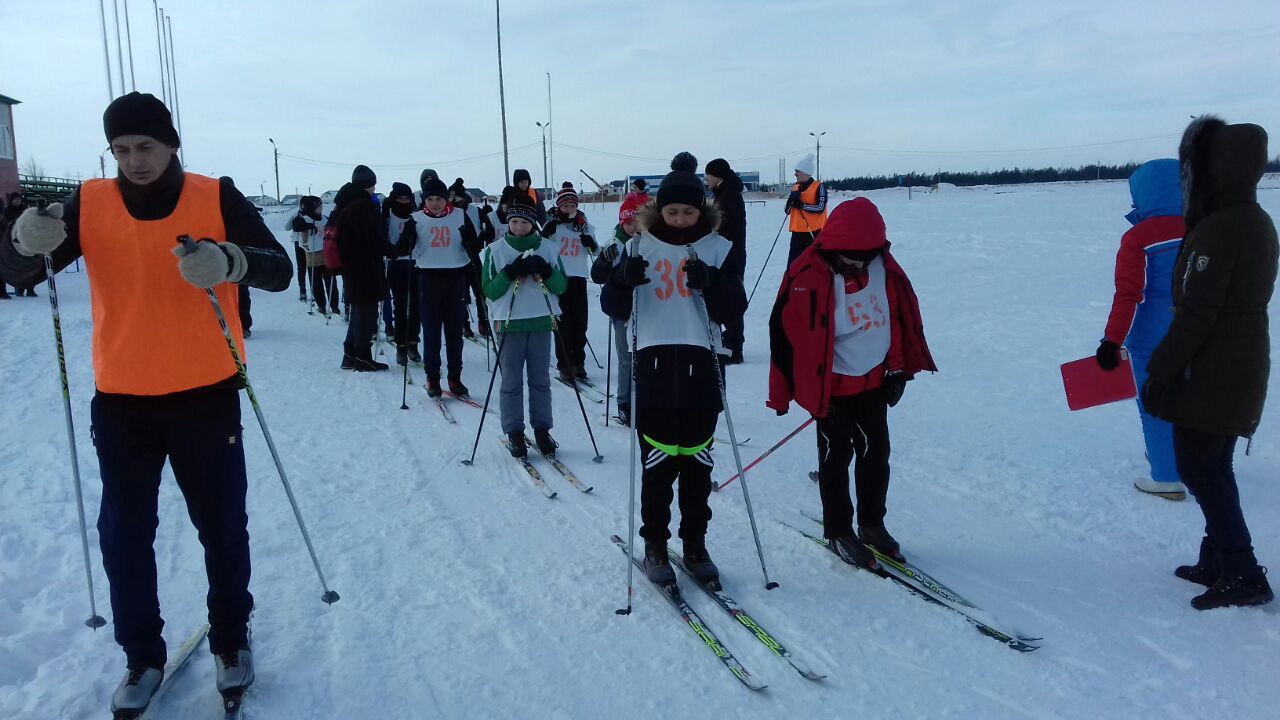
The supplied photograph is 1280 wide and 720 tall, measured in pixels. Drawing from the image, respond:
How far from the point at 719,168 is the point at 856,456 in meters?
4.60

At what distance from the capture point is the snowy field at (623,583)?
2852 millimetres

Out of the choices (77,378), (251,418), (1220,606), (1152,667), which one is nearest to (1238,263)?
(1220,606)

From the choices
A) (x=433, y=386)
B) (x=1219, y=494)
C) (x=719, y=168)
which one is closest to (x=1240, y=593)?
(x=1219, y=494)

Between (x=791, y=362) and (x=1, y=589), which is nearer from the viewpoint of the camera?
(x=1, y=589)

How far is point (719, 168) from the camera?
781cm

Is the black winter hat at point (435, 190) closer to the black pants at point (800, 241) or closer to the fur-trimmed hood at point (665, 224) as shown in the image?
the black pants at point (800, 241)

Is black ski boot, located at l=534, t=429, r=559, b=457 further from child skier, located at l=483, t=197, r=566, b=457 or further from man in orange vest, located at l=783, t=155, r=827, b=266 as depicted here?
man in orange vest, located at l=783, t=155, r=827, b=266

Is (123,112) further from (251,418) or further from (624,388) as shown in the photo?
(251,418)

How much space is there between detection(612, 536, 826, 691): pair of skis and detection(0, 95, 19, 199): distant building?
132 ft

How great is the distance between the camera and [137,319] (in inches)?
101

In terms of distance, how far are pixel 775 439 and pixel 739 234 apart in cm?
276

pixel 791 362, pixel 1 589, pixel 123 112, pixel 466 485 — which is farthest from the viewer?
pixel 466 485

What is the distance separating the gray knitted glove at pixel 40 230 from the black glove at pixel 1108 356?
173 inches

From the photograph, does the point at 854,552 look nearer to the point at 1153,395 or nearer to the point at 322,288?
the point at 1153,395
